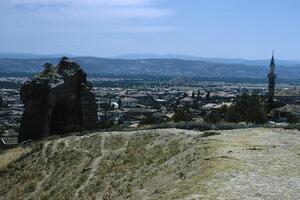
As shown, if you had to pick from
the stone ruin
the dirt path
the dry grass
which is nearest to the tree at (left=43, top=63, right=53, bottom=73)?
the stone ruin

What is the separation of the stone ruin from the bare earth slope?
6.61m

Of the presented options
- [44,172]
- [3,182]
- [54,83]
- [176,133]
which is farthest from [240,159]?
[54,83]

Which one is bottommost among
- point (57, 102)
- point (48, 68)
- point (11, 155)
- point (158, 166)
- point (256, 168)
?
point (11, 155)

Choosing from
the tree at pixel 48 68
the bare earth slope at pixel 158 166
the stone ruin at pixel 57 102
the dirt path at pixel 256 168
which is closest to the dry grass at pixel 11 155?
the bare earth slope at pixel 158 166

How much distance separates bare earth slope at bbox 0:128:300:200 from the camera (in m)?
19.7

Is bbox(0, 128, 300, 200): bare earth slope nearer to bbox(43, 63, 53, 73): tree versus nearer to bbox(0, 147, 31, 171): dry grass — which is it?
bbox(0, 147, 31, 171): dry grass

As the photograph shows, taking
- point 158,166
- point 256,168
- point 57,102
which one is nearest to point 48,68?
point 57,102

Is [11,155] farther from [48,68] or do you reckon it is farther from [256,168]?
[256,168]

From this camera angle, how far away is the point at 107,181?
2697cm

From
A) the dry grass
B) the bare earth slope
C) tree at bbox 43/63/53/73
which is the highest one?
tree at bbox 43/63/53/73

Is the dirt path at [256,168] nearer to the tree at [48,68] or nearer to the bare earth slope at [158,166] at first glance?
the bare earth slope at [158,166]

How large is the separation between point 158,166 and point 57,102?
83.2 ft

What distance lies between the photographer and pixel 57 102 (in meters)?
50.8

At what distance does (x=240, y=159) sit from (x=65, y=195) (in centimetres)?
903
